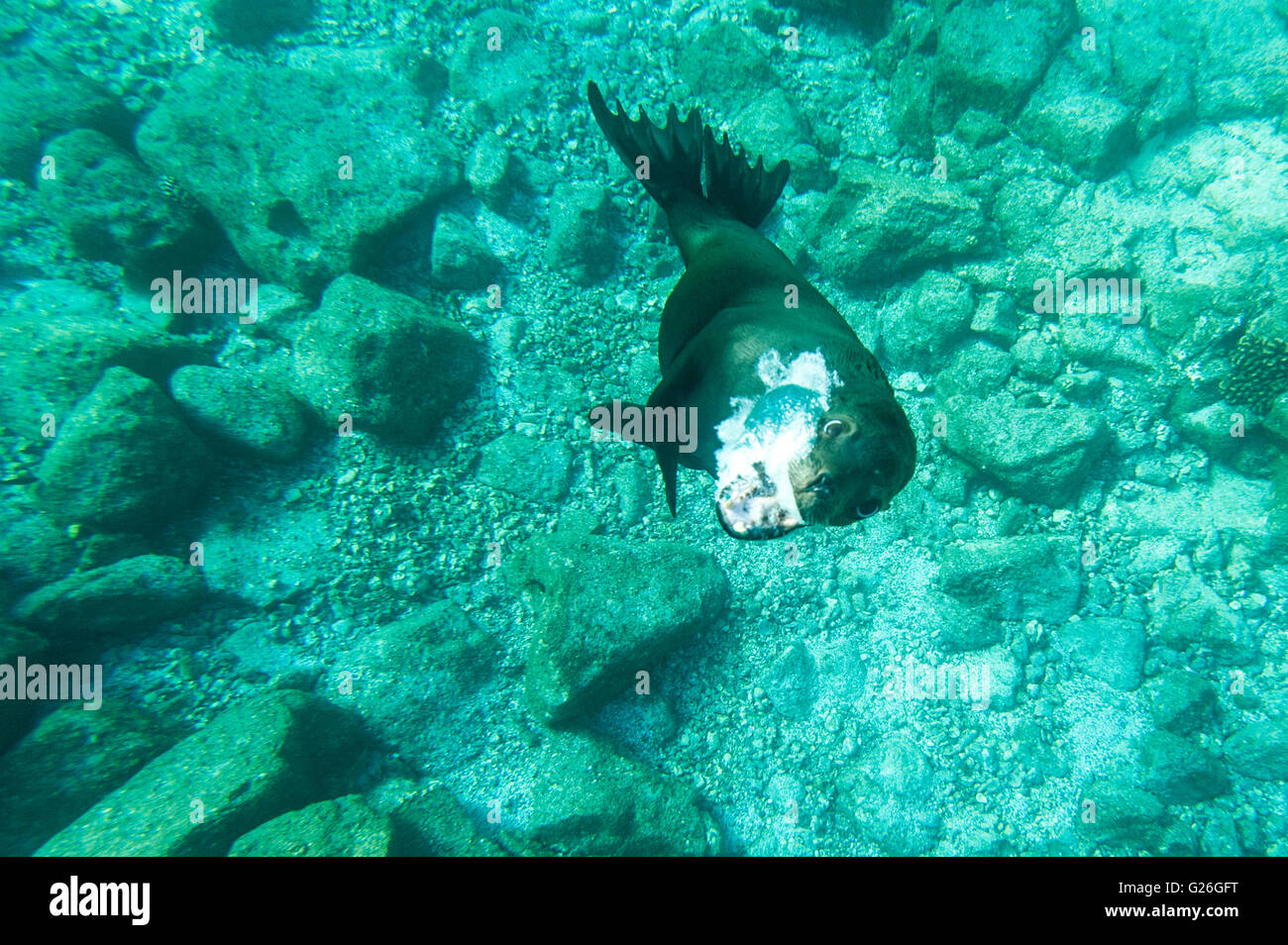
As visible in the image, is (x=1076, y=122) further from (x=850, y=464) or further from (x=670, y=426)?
(x=850, y=464)

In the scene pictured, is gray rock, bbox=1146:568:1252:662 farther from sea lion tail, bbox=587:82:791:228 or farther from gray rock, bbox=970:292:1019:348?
sea lion tail, bbox=587:82:791:228

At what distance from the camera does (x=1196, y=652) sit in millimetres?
5594

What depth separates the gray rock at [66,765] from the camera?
364 centimetres

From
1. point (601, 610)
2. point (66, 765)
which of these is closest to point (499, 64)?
point (601, 610)

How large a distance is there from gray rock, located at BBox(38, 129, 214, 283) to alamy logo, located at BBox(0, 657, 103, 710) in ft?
12.2

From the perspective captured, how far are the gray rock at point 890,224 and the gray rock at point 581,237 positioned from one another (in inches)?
99.0

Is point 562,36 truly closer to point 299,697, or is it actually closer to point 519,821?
point 299,697

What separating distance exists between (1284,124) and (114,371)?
13093 mm

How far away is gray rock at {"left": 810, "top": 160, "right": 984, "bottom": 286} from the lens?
18.4ft

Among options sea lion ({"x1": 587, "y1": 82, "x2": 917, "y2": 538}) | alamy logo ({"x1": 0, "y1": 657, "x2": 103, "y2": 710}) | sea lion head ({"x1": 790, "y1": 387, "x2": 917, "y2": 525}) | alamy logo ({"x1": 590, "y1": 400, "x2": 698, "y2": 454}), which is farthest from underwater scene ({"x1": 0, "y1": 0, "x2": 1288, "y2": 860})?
sea lion head ({"x1": 790, "y1": 387, "x2": 917, "y2": 525})

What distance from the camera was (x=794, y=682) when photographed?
506 centimetres

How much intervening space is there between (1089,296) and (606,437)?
589cm
